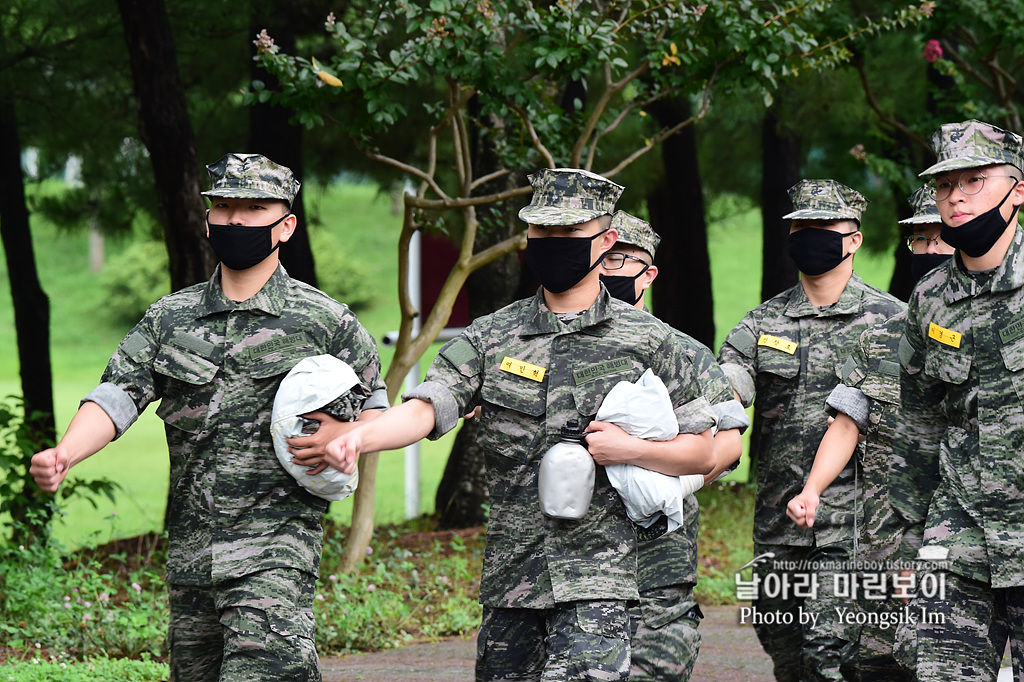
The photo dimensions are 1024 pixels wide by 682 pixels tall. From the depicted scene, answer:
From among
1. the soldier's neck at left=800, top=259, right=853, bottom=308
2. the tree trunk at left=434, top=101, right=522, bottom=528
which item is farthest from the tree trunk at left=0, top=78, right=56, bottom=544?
the soldier's neck at left=800, top=259, right=853, bottom=308

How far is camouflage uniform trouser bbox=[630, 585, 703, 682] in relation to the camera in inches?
187

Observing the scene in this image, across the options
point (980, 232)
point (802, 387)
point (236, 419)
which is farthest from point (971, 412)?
point (236, 419)

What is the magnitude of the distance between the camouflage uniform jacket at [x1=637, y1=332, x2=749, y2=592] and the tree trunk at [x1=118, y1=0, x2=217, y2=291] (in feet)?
15.6

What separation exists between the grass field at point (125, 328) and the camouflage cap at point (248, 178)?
1033 centimetres

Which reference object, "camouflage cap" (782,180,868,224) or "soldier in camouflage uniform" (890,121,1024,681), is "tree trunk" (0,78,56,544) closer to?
"camouflage cap" (782,180,868,224)

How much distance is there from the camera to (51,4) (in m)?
10.4

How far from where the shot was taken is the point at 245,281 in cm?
459

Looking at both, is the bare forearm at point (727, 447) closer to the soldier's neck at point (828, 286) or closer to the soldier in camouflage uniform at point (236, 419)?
the soldier in camouflage uniform at point (236, 419)

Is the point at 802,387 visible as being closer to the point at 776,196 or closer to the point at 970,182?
the point at 970,182

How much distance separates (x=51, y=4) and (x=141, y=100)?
220 cm

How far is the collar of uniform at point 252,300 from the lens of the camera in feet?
15.0

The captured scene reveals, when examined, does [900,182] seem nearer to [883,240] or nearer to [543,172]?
[883,240]

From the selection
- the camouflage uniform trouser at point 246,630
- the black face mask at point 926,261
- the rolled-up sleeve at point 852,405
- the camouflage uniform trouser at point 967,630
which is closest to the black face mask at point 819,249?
the black face mask at point 926,261

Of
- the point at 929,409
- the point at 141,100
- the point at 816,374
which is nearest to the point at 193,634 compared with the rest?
the point at 929,409
